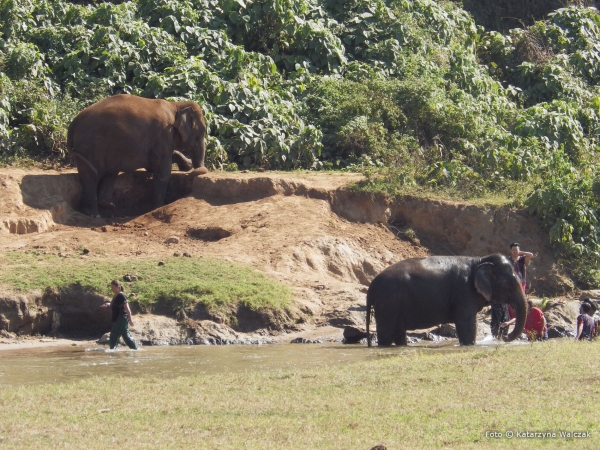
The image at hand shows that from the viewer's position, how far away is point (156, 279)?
47.6 feet

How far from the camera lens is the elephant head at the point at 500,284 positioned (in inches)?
509

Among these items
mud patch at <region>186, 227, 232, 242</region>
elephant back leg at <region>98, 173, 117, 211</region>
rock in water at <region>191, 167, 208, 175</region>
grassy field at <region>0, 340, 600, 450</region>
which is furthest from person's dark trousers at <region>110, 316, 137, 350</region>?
rock in water at <region>191, 167, 208, 175</region>

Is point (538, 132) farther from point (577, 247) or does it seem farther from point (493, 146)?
point (577, 247)

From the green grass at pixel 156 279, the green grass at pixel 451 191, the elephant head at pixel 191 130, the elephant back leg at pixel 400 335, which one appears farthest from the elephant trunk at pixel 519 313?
the elephant head at pixel 191 130

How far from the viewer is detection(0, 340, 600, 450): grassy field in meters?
→ 7.16

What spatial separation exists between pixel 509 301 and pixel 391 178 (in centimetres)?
610

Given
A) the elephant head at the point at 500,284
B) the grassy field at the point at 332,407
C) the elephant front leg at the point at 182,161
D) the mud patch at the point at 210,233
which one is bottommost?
the grassy field at the point at 332,407

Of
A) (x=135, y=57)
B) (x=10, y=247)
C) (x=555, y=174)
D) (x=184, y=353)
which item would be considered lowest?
(x=184, y=353)

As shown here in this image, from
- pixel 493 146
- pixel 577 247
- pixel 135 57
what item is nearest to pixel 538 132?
pixel 493 146

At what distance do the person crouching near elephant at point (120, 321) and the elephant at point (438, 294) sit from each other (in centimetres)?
309

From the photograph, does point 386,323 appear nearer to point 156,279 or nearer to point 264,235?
point 156,279

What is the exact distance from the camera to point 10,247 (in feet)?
50.4

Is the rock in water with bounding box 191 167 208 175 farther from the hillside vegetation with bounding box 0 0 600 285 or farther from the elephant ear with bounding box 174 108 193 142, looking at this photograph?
the hillside vegetation with bounding box 0 0 600 285

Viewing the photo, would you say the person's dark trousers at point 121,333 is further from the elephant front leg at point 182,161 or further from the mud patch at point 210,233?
the elephant front leg at point 182,161
